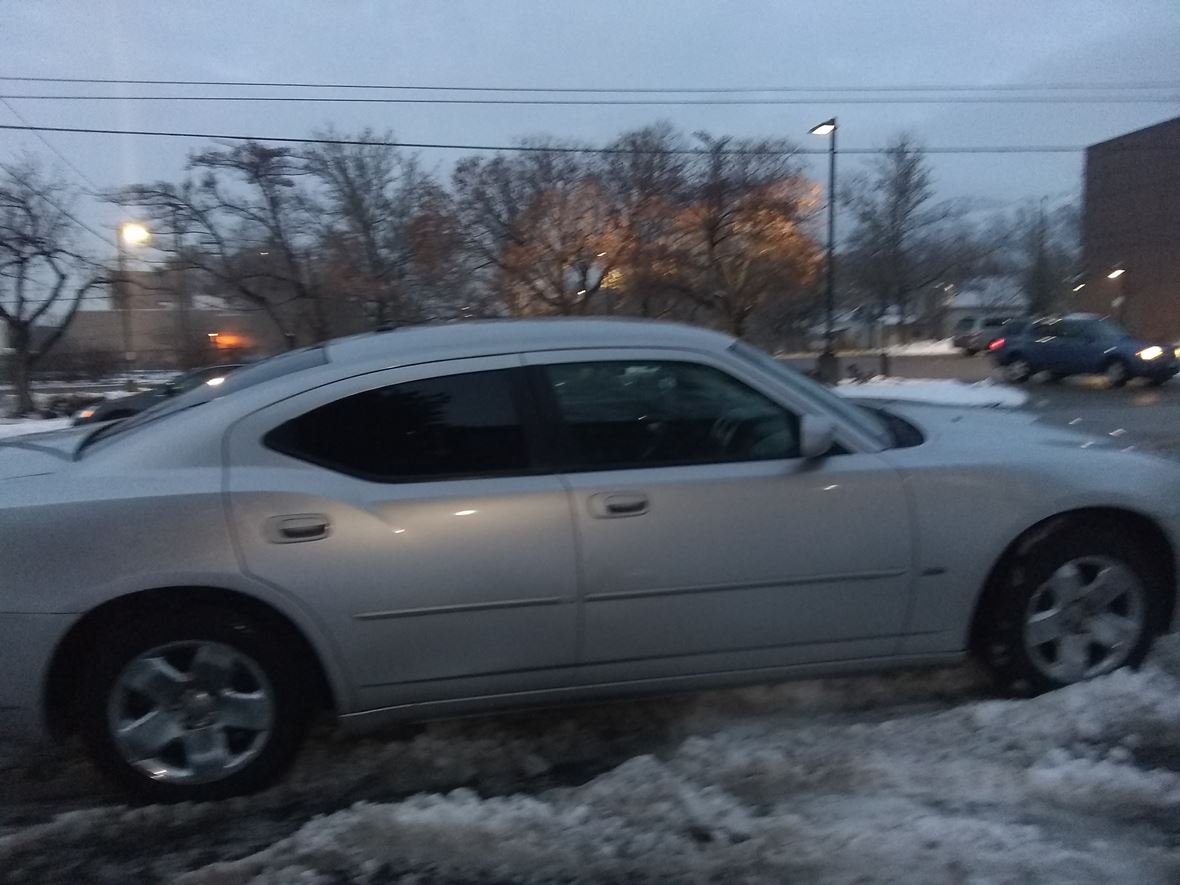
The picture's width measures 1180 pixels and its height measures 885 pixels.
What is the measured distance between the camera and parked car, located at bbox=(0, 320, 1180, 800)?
3.43 m

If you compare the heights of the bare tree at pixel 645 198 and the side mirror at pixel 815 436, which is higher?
the bare tree at pixel 645 198

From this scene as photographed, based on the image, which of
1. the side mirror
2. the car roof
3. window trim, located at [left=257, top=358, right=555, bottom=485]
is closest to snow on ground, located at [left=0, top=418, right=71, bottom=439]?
the car roof

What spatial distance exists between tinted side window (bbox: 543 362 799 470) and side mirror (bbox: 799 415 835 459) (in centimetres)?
13

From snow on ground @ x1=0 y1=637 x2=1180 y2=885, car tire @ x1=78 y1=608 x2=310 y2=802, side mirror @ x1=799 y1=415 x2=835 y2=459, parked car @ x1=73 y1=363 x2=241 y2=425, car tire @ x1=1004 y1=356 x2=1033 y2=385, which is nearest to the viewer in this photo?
snow on ground @ x1=0 y1=637 x2=1180 y2=885

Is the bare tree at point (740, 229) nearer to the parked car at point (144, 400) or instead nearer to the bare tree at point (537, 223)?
the bare tree at point (537, 223)

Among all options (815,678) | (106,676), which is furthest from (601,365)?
(106,676)

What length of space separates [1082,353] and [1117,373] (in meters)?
1.17

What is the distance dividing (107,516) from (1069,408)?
1897 cm

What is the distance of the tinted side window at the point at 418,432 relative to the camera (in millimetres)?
3609

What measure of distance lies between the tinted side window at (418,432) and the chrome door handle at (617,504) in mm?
305

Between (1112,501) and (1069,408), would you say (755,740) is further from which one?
(1069,408)

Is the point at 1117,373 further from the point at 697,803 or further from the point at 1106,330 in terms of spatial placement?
the point at 697,803

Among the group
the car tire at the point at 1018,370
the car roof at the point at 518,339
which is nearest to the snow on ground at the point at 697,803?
the car roof at the point at 518,339

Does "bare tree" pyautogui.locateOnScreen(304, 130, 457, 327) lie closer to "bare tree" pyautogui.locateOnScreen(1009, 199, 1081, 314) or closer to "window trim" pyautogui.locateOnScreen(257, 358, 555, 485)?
"window trim" pyautogui.locateOnScreen(257, 358, 555, 485)
